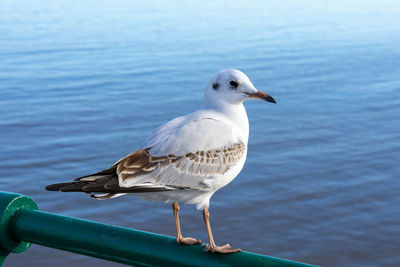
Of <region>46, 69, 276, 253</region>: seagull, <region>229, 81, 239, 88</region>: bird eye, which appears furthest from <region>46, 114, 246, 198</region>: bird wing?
<region>229, 81, 239, 88</region>: bird eye

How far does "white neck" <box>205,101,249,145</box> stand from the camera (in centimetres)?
345

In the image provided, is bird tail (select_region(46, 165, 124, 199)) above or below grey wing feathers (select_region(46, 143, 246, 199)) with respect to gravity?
below

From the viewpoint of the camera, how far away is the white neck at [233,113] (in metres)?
3.45

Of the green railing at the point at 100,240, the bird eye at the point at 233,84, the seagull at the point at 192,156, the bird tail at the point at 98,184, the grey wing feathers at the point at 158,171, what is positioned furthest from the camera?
the bird eye at the point at 233,84

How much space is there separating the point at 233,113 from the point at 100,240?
1.11 meters

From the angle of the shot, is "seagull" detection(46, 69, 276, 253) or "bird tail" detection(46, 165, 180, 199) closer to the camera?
"bird tail" detection(46, 165, 180, 199)

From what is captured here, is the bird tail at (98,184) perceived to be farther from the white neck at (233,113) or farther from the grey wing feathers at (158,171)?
the white neck at (233,113)

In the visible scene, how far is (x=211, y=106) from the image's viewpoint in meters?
3.49

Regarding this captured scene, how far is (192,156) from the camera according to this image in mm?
3369

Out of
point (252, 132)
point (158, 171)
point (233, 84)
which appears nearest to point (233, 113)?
point (233, 84)

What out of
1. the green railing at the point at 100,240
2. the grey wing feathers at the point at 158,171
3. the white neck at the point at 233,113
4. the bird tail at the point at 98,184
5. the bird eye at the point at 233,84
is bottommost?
the green railing at the point at 100,240

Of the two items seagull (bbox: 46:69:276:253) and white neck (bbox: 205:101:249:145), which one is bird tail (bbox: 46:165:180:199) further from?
white neck (bbox: 205:101:249:145)

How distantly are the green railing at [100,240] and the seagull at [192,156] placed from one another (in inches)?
9.9

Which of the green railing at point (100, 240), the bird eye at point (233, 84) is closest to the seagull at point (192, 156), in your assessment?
the bird eye at point (233, 84)
